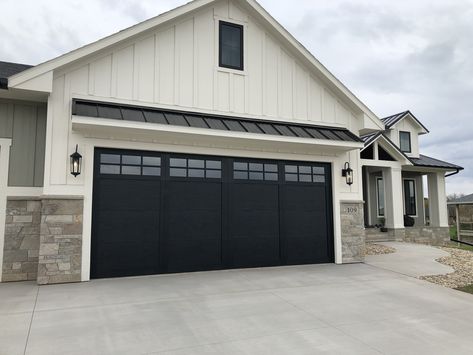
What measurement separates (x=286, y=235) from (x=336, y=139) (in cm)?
259

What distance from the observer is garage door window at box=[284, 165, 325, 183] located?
334 inches

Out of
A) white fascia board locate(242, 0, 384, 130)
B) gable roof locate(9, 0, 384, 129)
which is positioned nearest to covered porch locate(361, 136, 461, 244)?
white fascia board locate(242, 0, 384, 130)

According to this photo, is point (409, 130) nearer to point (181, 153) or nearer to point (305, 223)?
point (305, 223)

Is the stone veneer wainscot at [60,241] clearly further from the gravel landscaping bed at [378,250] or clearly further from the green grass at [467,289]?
the gravel landscaping bed at [378,250]

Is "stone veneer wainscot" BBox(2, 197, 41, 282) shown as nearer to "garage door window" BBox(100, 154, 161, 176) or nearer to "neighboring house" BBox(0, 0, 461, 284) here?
"neighboring house" BBox(0, 0, 461, 284)

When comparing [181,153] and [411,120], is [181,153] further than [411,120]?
No

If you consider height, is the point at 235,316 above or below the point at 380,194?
below

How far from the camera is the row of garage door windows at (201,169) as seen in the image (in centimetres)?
693

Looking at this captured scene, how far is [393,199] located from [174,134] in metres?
11.2

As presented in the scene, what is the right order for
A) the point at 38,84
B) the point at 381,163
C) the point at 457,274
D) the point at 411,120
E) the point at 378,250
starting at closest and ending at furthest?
the point at 38,84 → the point at 457,274 → the point at 378,250 → the point at 381,163 → the point at 411,120

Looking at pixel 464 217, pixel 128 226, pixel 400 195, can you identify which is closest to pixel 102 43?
pixel 128 226

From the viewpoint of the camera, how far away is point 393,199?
14656mm

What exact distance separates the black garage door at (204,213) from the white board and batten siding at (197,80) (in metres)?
0.99

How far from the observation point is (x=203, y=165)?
301 inches
